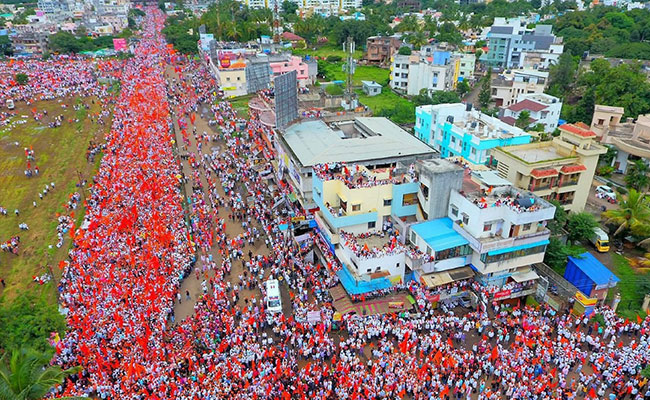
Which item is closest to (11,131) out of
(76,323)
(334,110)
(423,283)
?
(334,110)

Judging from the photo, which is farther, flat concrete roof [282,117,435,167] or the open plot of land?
flat concrete roof [282,117,435,167]

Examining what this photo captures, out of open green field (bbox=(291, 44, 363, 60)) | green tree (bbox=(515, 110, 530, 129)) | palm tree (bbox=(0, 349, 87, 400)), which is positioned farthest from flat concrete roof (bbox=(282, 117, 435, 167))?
open green field (bbox=(291, 44, 363, 60))

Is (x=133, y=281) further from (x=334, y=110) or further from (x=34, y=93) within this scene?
(x=34, y=93)

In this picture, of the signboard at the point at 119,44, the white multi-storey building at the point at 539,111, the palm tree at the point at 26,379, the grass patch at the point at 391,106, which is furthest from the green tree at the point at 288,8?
the palm tree at the point at 26,379

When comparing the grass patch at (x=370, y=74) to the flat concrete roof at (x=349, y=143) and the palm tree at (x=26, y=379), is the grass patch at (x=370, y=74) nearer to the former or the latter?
the flat concrete roof at (x=349, y=143)

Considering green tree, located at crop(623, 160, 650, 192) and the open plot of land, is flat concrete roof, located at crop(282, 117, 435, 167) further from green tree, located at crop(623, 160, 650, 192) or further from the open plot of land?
the open plot of land
